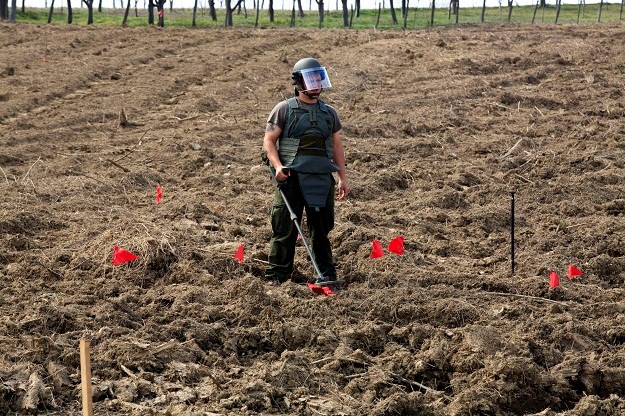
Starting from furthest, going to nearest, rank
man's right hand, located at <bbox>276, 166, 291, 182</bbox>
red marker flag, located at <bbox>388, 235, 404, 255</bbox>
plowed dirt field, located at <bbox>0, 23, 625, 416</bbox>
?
red marker flag, located at <bbox>388, 235, 404, 255</bbox>, man's right hand, located at <bbox>276, 166, 291, 182</bbox>, plowed dirt field, located at <bbox>0, 23, 625, 416</bbox>

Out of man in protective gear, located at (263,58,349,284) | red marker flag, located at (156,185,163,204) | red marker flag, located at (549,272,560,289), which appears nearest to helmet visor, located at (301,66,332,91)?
man in protective gear, located at (263,58,349,284)

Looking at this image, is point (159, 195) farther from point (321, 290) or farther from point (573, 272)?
point (573, 272)

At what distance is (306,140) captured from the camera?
281 inches

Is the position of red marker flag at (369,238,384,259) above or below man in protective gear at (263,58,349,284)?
below

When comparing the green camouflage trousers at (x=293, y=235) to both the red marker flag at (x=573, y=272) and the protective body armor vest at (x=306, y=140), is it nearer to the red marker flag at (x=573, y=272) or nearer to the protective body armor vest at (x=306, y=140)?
the protective body armor vest at (x=306, y=140)

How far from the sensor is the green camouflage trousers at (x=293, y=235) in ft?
23.6

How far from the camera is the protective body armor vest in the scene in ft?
23.3

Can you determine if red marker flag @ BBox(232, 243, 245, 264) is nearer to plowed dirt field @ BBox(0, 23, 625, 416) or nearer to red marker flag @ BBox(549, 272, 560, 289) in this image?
plowed dirt field @ BBox(0, 23, 625, 416)

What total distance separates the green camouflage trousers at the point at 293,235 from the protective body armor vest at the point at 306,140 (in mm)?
180

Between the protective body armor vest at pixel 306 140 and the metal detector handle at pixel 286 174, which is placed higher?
the protective body armor vest at pixel 306 140

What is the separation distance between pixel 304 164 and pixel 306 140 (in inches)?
7.0

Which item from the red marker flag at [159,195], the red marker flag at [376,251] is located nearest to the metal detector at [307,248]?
the red marker flag at [376,251]

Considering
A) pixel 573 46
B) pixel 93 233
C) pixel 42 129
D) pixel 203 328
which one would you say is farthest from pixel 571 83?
A: pixel 203 328

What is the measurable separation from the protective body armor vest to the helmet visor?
188mm
